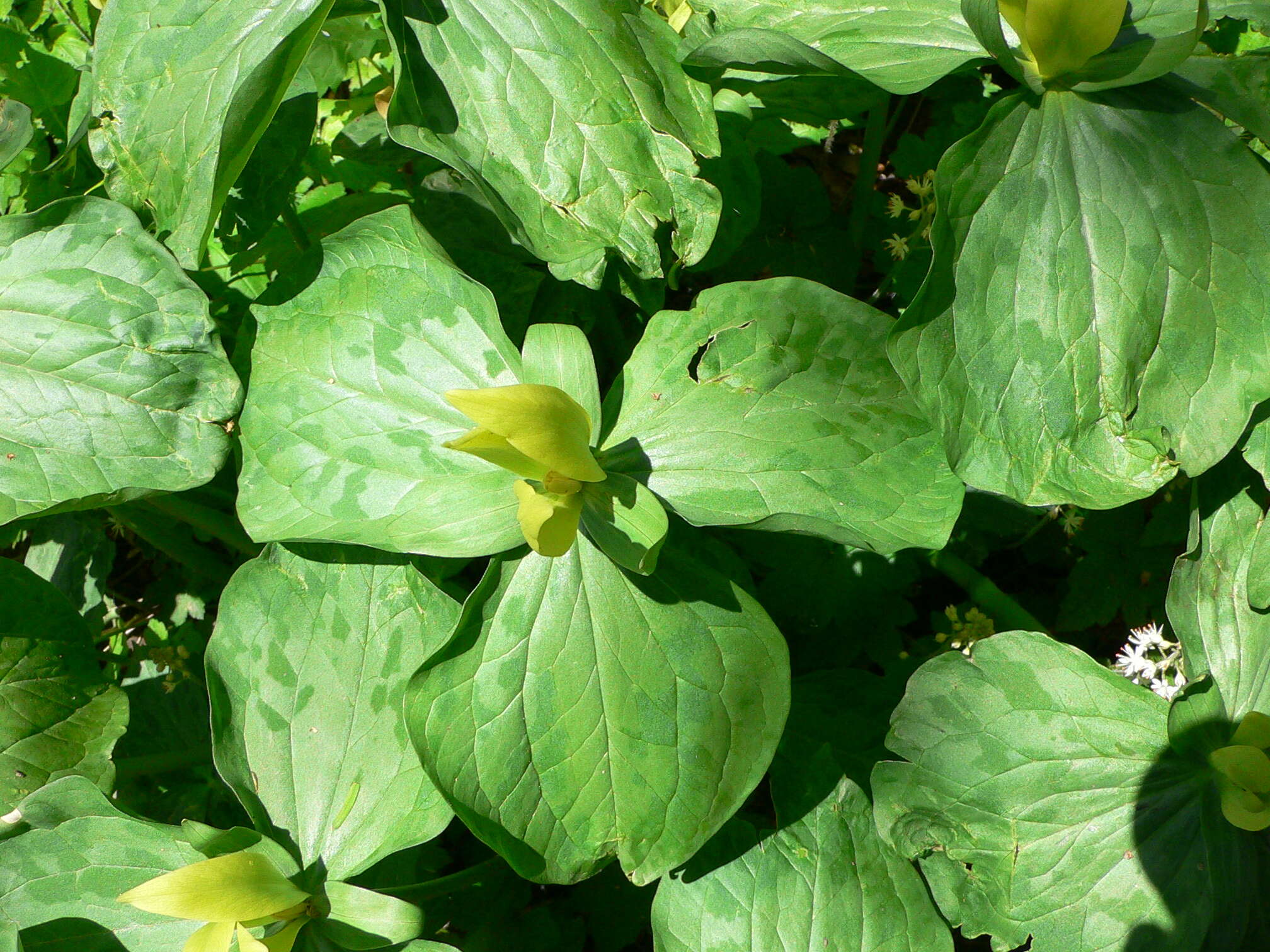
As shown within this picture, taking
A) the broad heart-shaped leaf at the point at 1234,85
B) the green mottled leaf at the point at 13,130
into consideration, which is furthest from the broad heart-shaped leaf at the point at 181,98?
the broad heart-shaped leaf at the point at 1234,85

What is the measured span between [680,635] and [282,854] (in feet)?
2.53

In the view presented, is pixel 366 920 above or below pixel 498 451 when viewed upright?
below

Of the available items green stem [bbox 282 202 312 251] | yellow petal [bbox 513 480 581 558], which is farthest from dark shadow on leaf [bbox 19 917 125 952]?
green stem [bbox 282 202 312 251]

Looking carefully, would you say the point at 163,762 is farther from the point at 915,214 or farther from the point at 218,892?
the point at 915,214

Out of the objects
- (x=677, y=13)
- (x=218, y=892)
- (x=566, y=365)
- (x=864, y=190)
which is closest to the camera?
(x=218, y=892)

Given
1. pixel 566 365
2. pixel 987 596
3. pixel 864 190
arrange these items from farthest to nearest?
1. pixel 864 190
2. pixel 987 596
3. pixel 566 365

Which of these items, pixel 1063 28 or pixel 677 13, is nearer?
pixel 1063 28

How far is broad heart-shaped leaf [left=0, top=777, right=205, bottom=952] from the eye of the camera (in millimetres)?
1652

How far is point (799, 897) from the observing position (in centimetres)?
168

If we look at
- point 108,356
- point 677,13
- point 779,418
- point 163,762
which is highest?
point 677,13

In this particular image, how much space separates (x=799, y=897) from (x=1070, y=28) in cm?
142

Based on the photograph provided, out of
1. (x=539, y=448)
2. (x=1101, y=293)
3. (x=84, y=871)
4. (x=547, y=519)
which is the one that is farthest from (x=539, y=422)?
(x=84, y=871)

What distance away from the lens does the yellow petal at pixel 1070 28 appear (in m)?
1.29

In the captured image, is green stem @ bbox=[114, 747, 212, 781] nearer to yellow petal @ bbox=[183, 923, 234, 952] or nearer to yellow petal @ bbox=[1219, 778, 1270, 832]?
yellow petal @ bbox=[183, 923, 234, 952]
